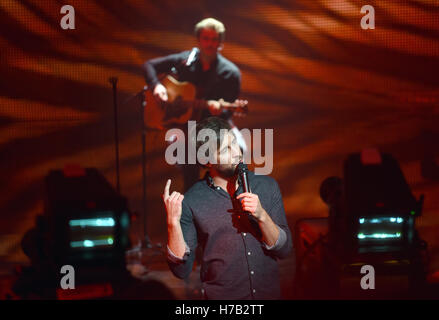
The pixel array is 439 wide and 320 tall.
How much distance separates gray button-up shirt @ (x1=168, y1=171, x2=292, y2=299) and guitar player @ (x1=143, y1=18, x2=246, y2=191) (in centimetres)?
245

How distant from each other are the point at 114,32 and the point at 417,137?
3360 mm

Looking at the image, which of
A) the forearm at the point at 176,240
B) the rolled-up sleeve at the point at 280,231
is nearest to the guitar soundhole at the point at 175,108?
the rolled-up sleeve at the point at 280,231

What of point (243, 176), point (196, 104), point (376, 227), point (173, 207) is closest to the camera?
point (173, 207)

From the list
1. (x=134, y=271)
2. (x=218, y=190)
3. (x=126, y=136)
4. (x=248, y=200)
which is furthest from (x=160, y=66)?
(x=248, y=200)

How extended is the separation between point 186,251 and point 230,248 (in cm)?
19

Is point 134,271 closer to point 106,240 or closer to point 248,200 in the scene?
point 106,240

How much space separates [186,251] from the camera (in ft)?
6.26

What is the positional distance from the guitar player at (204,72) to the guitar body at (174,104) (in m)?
0.04

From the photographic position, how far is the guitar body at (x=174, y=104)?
14.5 ft

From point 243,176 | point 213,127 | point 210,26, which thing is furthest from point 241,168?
point 210,26

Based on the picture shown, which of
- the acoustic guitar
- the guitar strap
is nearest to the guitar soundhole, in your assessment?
the acoustic guitar

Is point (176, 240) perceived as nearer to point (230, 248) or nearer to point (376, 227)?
point (230, 248)

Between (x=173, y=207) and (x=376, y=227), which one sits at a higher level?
(x=173, y=207)

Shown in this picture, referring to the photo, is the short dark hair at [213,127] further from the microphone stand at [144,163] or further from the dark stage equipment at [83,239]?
the microphone stand at [144,163]
